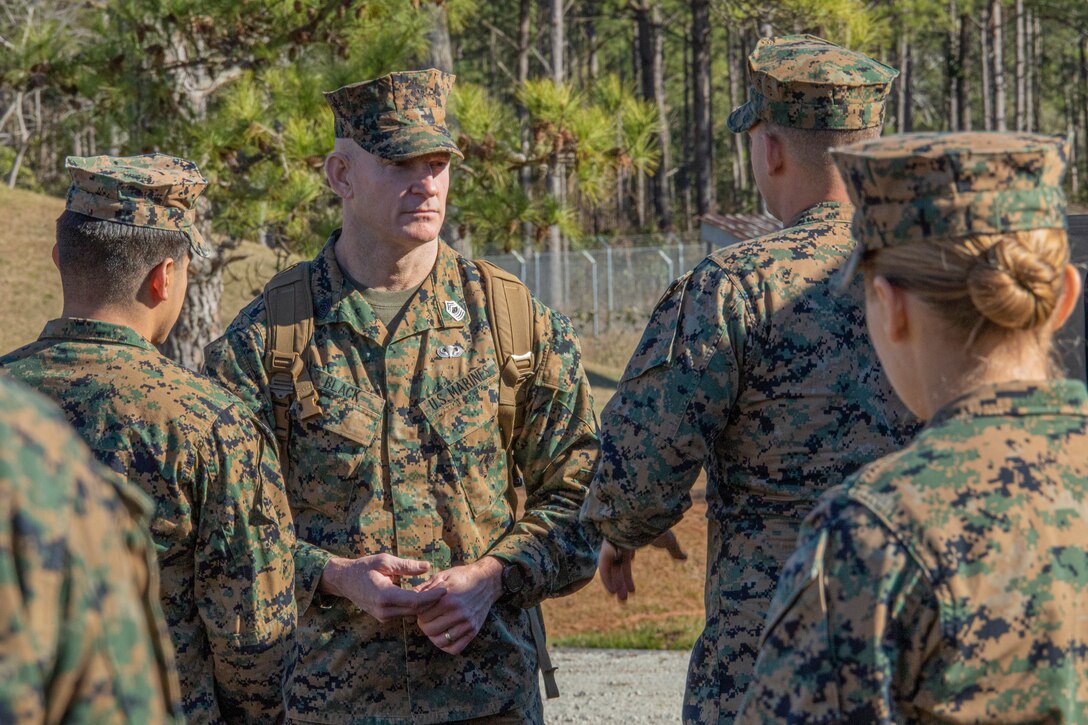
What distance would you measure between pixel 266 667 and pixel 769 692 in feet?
5.06

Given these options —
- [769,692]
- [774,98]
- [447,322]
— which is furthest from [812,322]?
[769,692]

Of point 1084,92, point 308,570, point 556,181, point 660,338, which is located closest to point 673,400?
point 660,338

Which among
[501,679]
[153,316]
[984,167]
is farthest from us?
[501,679]

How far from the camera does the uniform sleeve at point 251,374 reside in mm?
3426

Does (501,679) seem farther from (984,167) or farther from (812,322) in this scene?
(984,167)

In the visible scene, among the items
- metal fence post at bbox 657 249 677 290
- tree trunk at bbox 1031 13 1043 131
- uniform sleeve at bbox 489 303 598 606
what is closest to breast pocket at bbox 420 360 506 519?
uniform sleeve at bbox 489 303 598 606

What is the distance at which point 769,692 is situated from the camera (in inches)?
70.4

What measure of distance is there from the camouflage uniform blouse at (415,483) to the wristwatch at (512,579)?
0.02 m

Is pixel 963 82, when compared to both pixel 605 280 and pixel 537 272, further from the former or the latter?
pixel 537 272

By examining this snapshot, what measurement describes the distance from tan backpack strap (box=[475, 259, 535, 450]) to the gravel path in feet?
11.2

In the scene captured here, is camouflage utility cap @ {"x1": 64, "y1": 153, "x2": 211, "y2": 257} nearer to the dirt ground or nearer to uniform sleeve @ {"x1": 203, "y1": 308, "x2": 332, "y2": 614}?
uniform sleeve @ {"x1": 203, "y1": 308, "x2": 332, "y2": 614}

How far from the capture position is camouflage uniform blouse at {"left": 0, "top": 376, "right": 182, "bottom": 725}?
3.85ft

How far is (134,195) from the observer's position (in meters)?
3.02

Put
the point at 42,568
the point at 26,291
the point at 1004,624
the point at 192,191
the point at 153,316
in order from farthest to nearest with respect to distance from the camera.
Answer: the point at 26,291
the point at 192,191
the point at 153,316
the point at 1004,624
the point at 42,568
